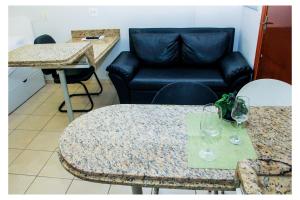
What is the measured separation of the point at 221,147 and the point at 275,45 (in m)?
1.60

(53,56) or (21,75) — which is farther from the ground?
(53,56)

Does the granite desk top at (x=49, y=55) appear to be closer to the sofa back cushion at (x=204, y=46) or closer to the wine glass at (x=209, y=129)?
the wine glass at (x=209, y=129)

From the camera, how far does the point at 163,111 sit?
4.40 feet

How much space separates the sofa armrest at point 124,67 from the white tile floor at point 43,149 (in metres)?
0.58

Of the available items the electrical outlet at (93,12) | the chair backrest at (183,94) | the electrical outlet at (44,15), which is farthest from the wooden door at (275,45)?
the electrical outlet at (44,15)

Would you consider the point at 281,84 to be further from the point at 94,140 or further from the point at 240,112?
the point at 94,140

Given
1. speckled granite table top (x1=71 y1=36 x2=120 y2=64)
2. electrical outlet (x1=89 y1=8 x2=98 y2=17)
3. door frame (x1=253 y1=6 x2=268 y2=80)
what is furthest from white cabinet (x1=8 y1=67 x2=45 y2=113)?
door frame (x1=253 y1=6 x2=268 y2=80)

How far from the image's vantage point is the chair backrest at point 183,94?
1.63 m

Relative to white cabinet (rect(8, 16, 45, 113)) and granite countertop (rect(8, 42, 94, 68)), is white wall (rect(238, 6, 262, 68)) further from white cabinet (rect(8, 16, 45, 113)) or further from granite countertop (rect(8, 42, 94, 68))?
white cabinet (rect(8, 16, 45, 113))

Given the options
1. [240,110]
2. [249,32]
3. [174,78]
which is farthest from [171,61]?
[240,110]

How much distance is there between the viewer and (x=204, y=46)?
300 cm

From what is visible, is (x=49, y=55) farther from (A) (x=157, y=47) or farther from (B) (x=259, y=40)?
(B) (x=259, y=40)

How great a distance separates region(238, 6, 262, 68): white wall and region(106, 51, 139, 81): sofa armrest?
1.26m
